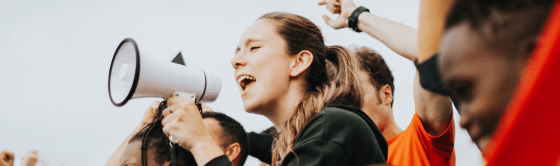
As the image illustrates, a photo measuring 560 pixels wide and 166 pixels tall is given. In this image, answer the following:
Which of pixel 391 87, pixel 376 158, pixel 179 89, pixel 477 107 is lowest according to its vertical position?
pixel 391 87

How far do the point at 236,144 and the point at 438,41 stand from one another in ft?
6.32

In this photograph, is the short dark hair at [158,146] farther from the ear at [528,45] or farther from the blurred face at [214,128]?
the ear at [528,45]

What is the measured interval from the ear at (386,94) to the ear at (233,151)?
0.97 m

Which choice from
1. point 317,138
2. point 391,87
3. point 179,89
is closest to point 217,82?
point 179,89

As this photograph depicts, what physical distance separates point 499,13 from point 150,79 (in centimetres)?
140

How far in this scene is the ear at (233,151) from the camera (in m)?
2.16

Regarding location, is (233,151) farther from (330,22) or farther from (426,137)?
(426,137)

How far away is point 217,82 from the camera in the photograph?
1.83 meters

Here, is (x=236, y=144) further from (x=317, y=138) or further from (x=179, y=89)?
(x=317, y=138)

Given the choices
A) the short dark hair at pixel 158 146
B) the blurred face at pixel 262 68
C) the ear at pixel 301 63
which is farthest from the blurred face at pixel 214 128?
the ear at pixel 301 63

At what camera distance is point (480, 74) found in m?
0.36

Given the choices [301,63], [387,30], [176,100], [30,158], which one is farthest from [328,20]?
[30,158]

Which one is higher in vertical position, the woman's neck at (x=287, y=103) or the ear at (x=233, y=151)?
the woman's neck at (x=287, y=103)

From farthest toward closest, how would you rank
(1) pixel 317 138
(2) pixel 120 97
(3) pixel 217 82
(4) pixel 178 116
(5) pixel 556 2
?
(3) pixel 217 82, (2) pixel 120 97, (4) pixel 178 116, (1) pixel 317 138, (5) pixel 556 2
